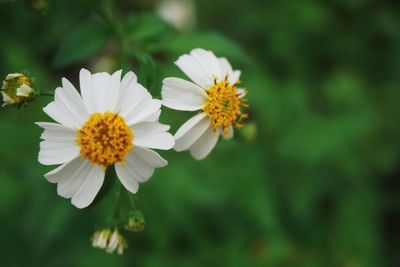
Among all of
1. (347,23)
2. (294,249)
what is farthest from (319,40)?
(294,249)

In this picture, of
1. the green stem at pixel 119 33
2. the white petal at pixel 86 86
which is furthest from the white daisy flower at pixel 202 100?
the green stem at pixel 119 33

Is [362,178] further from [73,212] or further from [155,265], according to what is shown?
[73,212]

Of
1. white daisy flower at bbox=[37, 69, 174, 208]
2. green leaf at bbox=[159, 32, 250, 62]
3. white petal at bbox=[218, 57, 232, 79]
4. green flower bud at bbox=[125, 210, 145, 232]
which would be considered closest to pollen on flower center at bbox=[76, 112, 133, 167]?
white daisy flower at bbox=[37, 69, 174, 208]

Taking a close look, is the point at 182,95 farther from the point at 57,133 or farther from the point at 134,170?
the point at 57,133

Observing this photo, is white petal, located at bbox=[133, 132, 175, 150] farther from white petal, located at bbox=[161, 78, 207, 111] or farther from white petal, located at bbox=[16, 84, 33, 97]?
white petal, located at bbox=[16, 84, 33, 97]

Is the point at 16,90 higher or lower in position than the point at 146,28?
lower

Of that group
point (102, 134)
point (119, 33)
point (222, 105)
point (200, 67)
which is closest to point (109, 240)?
point (102, 134)

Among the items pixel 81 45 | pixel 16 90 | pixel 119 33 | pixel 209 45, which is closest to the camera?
pixel 16 90

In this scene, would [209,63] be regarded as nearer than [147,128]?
No
